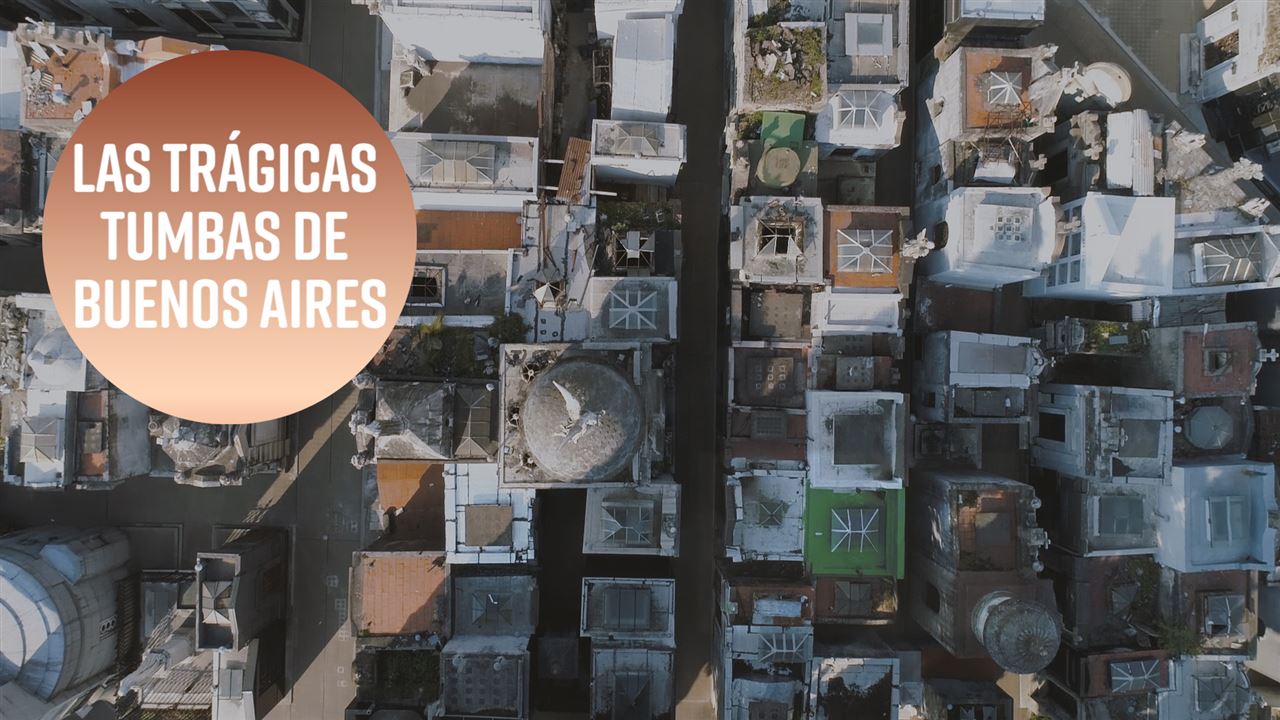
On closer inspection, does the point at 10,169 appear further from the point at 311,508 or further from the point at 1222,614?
the point at 1222,614

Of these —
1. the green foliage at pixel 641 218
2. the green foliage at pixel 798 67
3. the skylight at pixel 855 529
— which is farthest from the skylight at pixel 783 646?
the green foliage at pixel 798 67

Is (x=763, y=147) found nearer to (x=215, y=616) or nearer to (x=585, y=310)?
(x=585, y=310)

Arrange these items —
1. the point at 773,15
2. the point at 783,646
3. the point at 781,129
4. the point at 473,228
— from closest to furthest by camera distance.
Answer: the point at 783,646, the point at 773,15, the point at 781,129, the point at 473,228

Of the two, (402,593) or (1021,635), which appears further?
(402,593)

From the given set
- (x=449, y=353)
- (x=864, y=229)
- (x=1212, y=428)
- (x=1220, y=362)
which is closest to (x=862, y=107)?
(x=864, y=229)

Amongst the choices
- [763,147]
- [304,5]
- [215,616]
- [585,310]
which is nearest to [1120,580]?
[763,147]

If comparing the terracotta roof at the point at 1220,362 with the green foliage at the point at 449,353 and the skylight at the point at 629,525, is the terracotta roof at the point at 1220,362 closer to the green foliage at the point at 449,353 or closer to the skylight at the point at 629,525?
the skylight at the point at 629,525
